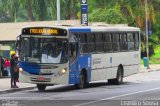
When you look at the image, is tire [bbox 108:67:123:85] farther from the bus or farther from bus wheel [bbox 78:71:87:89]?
bus wheel [bbox 78:71:87:89]

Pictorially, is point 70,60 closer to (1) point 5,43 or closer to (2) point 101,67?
(2) point 101,67

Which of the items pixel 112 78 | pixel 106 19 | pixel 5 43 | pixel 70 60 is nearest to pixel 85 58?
pixel 70 60

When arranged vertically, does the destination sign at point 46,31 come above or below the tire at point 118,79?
above

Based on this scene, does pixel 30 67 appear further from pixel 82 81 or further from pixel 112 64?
pixel 112 64

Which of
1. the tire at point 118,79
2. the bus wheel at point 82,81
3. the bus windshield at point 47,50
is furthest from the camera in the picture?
the tire at point 118,79

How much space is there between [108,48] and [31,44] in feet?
17.7

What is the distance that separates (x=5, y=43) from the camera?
48250 millimetres

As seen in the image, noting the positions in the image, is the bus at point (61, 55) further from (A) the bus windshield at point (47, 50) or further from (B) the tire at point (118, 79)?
(B) the tire at point (118, 79)

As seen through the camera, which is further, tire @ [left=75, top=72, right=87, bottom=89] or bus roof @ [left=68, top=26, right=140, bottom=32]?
tire @ [left=75, top=72, right=87, bottom=89]

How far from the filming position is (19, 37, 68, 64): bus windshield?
2673cm

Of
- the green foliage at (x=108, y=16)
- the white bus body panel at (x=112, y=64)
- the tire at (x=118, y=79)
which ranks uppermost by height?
the green foliage at (x=108, y=16)

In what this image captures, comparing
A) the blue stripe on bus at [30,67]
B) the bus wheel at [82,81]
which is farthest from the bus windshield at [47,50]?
the bus wheel at [82,81]

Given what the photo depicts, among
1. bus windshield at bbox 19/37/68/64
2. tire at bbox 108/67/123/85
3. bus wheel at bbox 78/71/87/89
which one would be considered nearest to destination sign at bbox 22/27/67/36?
bus windshield at bbox 19/37/68/64

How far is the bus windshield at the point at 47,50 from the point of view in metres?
26.7
